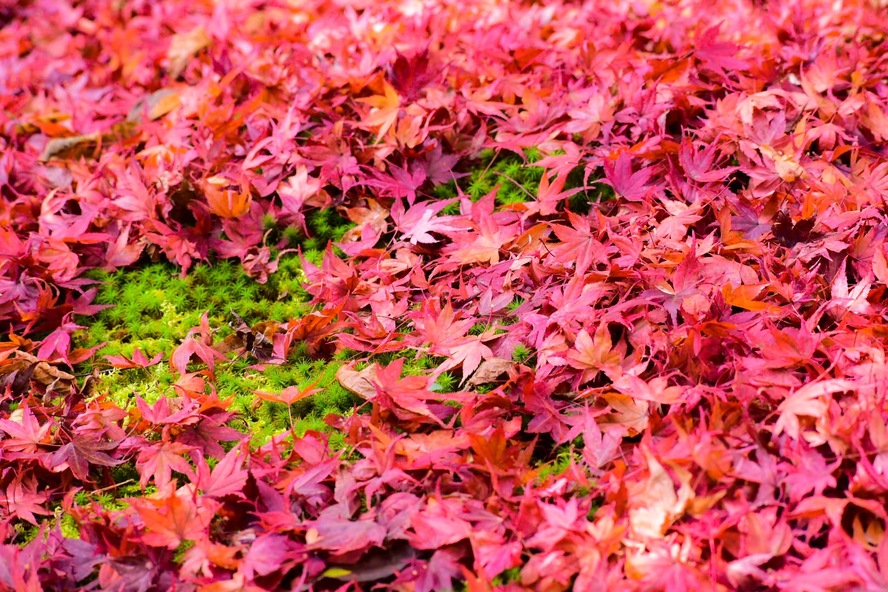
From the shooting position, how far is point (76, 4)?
12.5 feet

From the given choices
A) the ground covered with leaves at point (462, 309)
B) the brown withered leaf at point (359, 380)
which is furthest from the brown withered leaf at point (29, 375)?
the brown withered leaf at point (359, 380)

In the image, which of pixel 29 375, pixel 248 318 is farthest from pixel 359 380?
pixel 29 375

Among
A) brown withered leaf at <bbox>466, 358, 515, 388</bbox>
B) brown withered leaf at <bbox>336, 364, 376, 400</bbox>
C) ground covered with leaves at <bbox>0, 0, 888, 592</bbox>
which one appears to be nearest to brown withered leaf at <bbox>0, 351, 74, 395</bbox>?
ground covered with leaves at <bbox>0, 0, 888, 592</bbox>

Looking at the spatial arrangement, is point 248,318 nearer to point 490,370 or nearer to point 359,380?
point 359,380

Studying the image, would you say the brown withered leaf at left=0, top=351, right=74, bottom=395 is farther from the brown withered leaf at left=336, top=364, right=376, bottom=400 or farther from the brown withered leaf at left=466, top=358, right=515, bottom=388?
the brown withered leaf at left=466, top=358, right=515, bottom=388

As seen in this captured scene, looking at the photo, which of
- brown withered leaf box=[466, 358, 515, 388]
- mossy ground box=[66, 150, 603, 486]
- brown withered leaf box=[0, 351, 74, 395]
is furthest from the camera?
brown withered leaf box=[0, 351, 74, 395]

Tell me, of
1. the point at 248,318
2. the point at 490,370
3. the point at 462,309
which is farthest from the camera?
the point at 248,318

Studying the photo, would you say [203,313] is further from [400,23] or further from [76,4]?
[76,4]

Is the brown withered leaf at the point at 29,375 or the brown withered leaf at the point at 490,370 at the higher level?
the brown withered leaf at the point at 490,370

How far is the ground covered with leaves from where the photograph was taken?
4.76 ft

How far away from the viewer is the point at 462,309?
6.39ft

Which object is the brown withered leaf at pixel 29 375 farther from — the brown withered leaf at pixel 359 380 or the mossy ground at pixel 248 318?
the brown withered leaf at pixel 359 380

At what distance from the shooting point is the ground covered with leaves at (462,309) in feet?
4.76

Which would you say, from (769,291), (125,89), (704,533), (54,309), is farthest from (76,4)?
(704,533)
